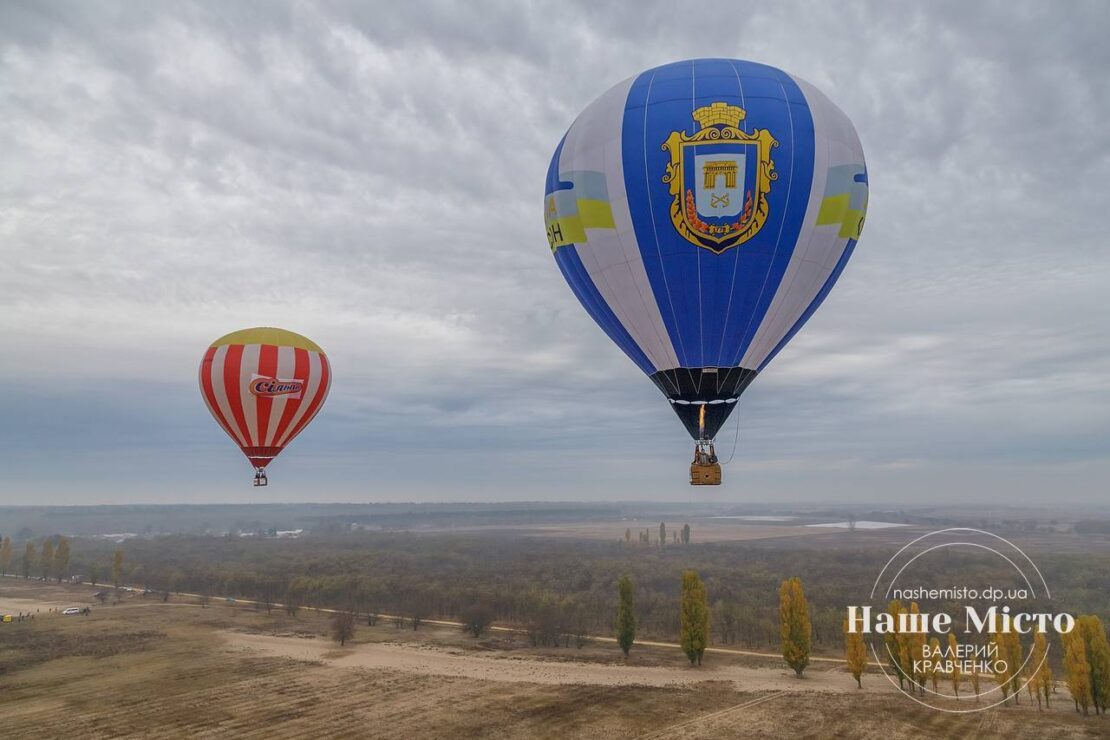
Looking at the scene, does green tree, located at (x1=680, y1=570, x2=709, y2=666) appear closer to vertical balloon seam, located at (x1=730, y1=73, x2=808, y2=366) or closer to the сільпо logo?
the сільпо logo

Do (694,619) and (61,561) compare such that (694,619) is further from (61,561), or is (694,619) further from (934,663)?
(61,561)

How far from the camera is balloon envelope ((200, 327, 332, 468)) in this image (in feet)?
123

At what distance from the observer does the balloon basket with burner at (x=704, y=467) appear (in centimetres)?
1962

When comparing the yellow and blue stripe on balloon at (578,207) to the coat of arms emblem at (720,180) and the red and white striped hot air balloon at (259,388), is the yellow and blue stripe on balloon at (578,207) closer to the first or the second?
the coat of arms emblem at (720,180)

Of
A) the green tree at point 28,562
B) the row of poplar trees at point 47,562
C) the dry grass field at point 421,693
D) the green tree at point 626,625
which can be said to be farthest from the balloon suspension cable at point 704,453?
the green tree at point 28,562

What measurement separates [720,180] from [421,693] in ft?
121

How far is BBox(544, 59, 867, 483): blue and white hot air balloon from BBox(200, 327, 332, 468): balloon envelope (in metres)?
23.7

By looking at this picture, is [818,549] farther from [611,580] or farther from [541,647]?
[541,647]

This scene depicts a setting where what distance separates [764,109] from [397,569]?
113 m

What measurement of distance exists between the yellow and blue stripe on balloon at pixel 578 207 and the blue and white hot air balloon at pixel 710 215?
5cm

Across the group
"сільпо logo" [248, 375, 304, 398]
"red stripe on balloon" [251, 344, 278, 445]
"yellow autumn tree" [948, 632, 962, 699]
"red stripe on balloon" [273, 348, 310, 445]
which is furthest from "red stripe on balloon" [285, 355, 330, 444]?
"yellow autumn tree" [948, 632, 962, 699]

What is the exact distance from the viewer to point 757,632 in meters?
61.4

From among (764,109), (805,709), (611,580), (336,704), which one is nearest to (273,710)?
(336,704)

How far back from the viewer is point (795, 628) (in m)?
47.4
